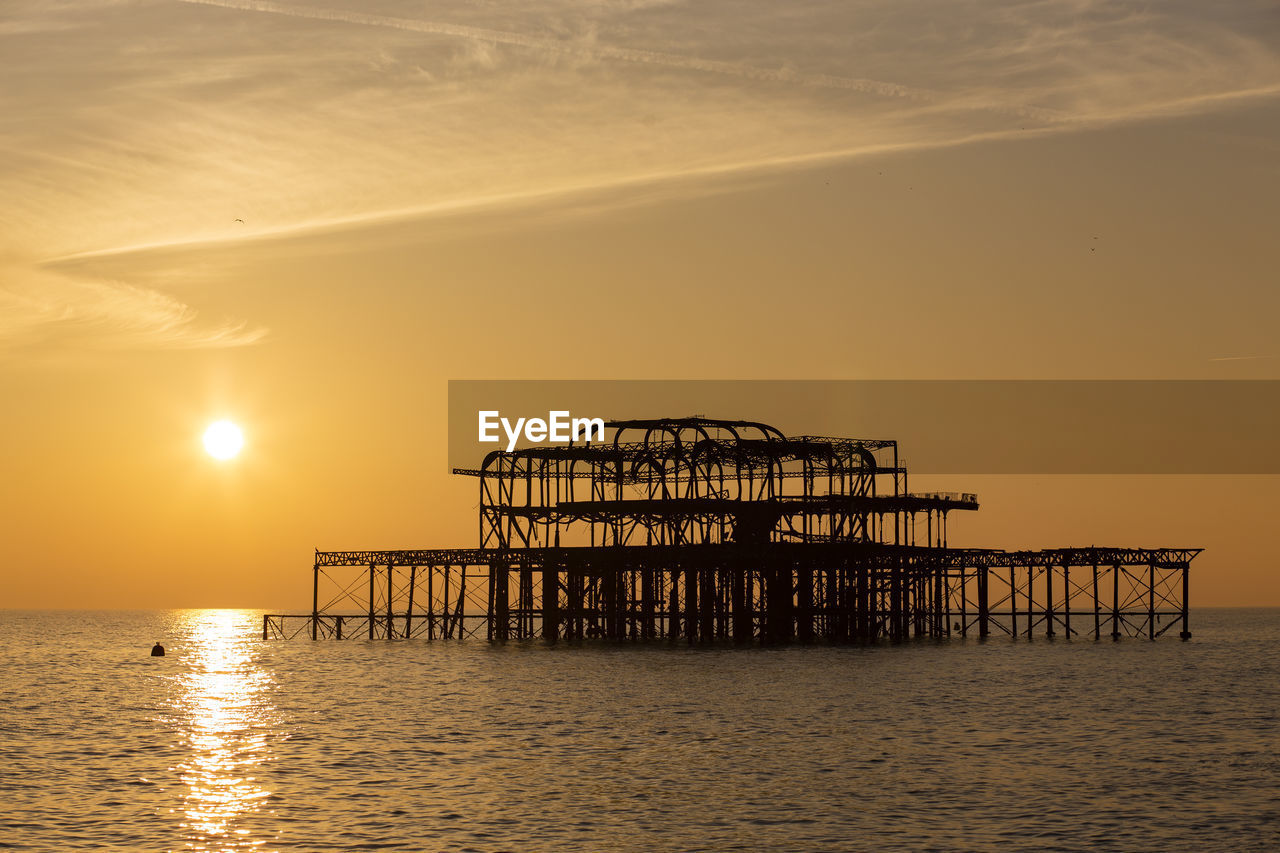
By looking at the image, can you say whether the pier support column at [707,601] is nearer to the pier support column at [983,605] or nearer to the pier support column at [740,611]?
the pier support column at [740,611]

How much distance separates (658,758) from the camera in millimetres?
50375

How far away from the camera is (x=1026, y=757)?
5041cm

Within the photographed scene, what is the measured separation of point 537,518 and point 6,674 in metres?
39.1

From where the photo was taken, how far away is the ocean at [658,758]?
37.8 m

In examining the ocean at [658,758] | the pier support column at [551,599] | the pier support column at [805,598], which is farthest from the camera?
the pier support column at [551,599]

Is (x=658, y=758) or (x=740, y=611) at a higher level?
(x=740, y=611)

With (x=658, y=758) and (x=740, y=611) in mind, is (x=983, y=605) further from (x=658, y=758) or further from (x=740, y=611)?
(x=658, y=758)

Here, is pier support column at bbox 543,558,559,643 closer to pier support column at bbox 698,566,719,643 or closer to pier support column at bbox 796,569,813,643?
pier support column at bbox 698,566,719,643

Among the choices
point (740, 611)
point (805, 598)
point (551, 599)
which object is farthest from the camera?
point (551, 599)

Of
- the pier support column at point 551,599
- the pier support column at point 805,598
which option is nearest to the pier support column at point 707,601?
the pier support column at point 805,598

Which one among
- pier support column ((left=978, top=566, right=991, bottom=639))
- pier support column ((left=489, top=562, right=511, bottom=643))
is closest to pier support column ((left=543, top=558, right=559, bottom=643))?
pier support column ((left=489, top=562, right=511, bottom=643))

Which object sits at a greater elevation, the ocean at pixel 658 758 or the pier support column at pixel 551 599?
the pier support column at pixel 551 599

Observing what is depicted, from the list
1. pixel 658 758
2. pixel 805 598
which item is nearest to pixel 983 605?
pixel 805 598

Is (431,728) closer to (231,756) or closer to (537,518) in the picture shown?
(231,756)
